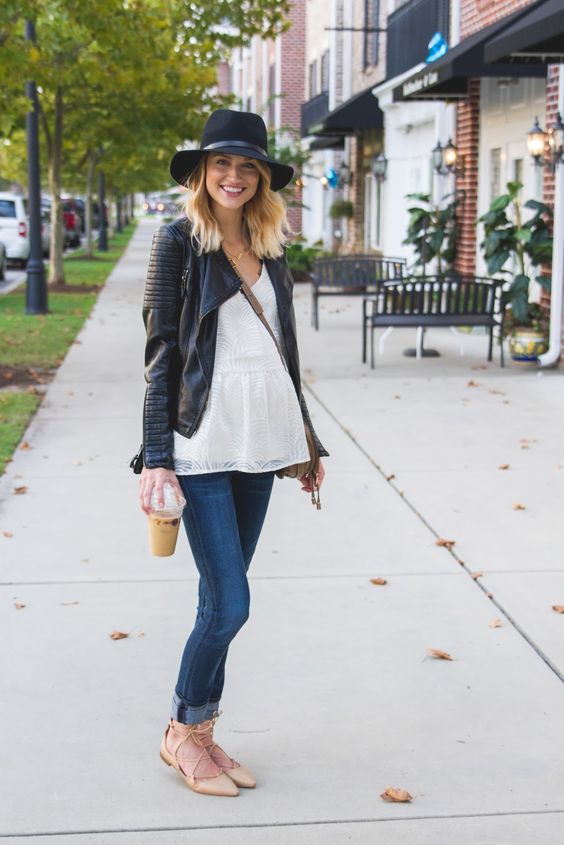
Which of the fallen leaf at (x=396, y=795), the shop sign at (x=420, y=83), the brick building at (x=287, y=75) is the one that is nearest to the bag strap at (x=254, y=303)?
the fallen leaf at (x=396, y=795)

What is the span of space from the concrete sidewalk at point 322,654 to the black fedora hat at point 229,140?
6.00 feet

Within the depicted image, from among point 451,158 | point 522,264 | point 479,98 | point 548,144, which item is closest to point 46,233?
point 451,158

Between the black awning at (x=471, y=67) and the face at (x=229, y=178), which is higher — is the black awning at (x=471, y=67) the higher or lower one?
the higher one

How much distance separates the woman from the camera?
3527 mm

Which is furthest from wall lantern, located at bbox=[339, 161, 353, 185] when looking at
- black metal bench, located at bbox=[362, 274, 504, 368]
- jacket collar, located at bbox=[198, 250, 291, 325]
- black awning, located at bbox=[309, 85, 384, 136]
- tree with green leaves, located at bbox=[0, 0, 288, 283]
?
jacket collar, located at bbox=[198, 250, 291, 325]

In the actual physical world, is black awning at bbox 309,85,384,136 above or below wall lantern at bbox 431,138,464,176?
above

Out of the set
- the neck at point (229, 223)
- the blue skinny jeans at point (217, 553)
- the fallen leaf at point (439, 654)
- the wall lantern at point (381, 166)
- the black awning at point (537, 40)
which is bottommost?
the fallen leaf at point (439, 654)

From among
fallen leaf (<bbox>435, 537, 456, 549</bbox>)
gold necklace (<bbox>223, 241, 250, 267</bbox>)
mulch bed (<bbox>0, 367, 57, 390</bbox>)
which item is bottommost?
fallen leaf (<bbox>435, 537, 456, 549</bbox>)

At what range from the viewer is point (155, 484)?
3.46 m

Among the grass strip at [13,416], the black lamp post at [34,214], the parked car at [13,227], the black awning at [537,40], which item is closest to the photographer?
the grass strip at [13,416]

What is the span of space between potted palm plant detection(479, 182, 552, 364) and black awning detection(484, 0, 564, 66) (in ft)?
4.80

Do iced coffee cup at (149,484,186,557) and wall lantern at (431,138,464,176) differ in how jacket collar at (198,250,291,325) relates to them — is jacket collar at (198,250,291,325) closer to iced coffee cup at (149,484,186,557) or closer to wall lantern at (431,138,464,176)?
iced coffee cup at (149,484,186,557)

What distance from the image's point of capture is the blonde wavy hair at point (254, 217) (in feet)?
11.7

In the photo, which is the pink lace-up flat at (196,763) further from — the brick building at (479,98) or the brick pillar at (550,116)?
the brick pillar at (550,116)
